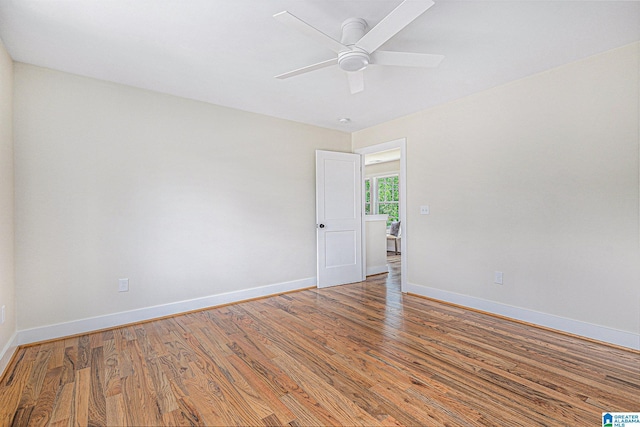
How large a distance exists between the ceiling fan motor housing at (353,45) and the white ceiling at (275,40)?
0.05 meters

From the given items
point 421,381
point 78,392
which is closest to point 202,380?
point 78,392

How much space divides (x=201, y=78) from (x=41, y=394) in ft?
8.92

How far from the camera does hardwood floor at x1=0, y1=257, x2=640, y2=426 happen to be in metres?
1.67

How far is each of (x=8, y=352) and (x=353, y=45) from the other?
3363 mm

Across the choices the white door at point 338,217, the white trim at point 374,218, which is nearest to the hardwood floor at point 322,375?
the white door at point 338,217

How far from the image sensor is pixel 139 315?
3080 millimetres

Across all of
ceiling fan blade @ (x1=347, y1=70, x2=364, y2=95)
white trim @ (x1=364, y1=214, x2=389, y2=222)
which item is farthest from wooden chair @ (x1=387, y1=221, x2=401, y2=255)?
ceiling fan blade @ (x1=347, y1=70, x2=364, y2=95)

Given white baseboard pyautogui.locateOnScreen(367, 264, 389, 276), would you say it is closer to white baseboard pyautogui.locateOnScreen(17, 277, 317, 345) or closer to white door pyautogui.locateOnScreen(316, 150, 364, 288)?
white door pyautogui.locateOnScreen(316, 150, 364, 288)

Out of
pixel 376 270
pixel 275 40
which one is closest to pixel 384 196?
pixel 376 270

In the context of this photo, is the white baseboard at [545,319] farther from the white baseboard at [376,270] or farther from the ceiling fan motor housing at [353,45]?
the ceiling fan motor housing at [353,45]

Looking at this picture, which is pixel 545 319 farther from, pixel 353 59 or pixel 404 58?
pixel 353 59

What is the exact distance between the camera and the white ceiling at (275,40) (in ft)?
6.25

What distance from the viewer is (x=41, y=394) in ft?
6.17

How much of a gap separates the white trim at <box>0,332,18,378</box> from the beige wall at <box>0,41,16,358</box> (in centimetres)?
3
